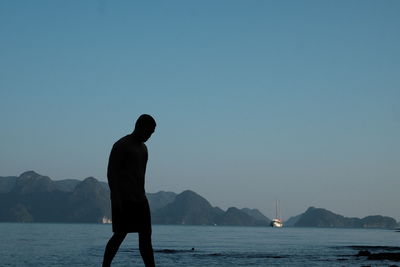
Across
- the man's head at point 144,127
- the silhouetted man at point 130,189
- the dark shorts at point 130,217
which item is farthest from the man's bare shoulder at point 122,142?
the dark shorts at point 130,217

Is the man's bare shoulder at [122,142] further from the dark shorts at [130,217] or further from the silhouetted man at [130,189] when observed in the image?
the dark shorts at [130,217]

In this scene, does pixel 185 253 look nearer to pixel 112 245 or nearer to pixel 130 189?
pixel 112 245

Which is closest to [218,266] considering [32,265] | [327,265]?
[327,265]

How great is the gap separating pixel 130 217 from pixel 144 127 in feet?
3.91

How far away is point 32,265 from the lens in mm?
30109

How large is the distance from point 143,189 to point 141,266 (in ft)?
72.4

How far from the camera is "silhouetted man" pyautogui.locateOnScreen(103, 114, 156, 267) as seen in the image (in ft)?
24.1

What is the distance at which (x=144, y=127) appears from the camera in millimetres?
7605

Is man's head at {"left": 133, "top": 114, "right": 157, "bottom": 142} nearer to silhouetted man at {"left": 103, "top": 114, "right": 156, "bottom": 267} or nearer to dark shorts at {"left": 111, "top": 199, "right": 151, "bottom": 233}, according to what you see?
silhouetted man at {"left": 103, "top": 114, "right": 156, "bottom": 267}

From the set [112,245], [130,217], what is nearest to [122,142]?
[130,217]

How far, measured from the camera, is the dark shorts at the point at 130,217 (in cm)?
732

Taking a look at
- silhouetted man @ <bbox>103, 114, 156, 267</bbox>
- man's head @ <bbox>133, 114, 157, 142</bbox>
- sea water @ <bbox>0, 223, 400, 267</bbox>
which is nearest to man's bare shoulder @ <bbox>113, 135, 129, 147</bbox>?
silhouetted man @ <bbox>103, 114, 156, 267</bbox>

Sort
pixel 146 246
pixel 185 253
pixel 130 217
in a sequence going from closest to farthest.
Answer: pixel 130 217, pixel 146 246, pixel 185 253

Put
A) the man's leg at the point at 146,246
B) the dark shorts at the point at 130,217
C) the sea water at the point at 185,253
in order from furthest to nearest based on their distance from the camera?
the sea water at the point at 185,253
the man's leg at the point at 146,246
the dark shorts at the point at 130,217
